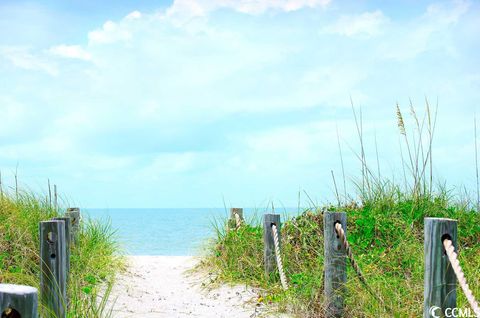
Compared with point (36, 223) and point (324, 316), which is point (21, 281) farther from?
point (324, 316)

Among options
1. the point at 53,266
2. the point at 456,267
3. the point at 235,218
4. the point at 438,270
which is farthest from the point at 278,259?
the point at 456,267

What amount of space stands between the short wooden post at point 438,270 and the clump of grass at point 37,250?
→ 12.2 ft

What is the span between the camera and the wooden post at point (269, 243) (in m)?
8.35

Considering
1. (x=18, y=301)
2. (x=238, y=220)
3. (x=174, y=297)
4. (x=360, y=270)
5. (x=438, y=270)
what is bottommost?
(x=174, y=297)

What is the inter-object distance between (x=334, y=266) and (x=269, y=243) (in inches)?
85.3

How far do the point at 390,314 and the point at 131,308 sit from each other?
354 centimetres

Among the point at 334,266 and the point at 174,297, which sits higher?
the point at 334,266

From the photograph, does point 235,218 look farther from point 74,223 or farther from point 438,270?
point 438,270

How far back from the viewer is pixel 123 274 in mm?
9570

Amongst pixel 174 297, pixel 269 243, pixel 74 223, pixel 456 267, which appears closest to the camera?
pixel 456 267

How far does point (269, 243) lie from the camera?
332 inches

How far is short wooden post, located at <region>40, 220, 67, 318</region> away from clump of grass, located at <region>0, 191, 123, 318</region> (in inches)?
21.5

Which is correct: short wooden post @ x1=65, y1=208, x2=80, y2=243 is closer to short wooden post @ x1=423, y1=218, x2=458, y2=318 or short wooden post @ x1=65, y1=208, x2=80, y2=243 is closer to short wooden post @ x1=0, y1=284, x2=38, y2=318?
short wooden post @ x1=423, y1=218, x2=458, y2=318

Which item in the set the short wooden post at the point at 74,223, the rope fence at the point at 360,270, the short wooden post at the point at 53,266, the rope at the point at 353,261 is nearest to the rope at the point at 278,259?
the rope fence at the point at 360,270
